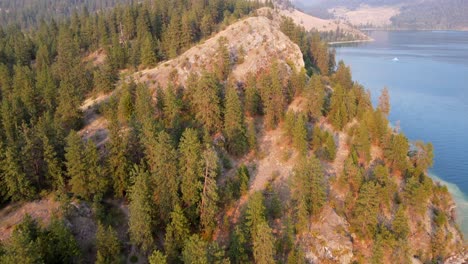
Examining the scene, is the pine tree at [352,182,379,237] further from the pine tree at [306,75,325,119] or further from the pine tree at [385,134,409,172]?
the pine tree at [306,75,325,119]

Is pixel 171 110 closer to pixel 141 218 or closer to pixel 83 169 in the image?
pixel 83 169

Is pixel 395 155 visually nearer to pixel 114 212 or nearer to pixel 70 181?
pixel 114 212

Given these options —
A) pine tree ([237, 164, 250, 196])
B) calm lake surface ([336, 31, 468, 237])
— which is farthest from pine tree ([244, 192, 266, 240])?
calm lake surface ([336, 31, 468, 237])

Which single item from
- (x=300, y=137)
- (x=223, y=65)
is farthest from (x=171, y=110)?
(x=300, y=137)

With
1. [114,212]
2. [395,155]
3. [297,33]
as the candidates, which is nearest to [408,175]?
[395,155]

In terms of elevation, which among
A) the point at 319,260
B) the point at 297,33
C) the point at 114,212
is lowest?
the point at 319,260
